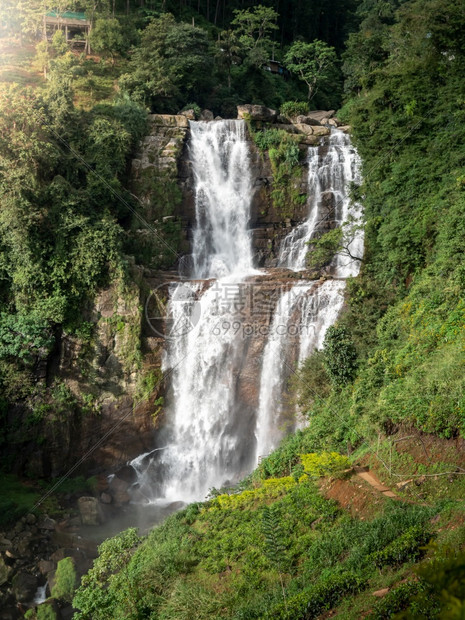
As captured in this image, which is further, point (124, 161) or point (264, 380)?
point (124, 161)

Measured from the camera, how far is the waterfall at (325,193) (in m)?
23.7

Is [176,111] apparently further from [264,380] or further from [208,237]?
[264,380]

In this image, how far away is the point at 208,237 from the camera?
80.3 feet

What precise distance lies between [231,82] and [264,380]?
76.0ft

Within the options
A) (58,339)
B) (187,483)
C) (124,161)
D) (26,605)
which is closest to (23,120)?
(124,161)

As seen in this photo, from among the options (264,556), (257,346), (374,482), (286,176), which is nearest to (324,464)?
(374,482)

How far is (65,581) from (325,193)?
19.0 metres

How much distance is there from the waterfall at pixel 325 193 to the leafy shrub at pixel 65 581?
1480 cm

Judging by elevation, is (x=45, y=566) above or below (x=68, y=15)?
below

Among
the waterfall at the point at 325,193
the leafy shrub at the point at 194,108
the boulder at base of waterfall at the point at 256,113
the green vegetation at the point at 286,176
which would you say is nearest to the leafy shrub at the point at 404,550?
the waterfall at the point at 325,193

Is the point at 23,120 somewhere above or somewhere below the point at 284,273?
above

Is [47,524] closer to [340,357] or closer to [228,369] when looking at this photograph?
[228,369]

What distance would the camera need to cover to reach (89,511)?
Answer: 16.3 meters

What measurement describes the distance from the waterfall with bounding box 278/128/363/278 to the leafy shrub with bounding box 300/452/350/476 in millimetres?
12594
